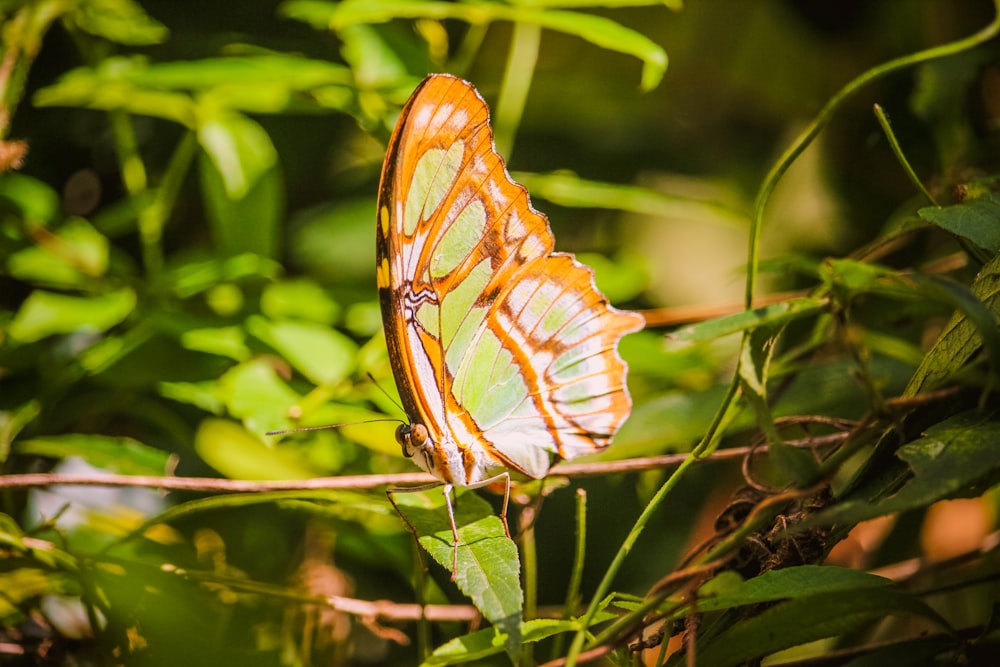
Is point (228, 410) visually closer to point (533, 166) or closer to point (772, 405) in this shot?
point (772, 405)

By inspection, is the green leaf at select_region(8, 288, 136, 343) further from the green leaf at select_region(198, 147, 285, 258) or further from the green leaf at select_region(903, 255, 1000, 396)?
the green leaf at select_region(903, 255, 1000, 396)

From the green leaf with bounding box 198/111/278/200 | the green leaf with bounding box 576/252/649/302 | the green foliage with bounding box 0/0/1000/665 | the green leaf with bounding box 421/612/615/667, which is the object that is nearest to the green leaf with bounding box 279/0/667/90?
the green foliage with bounding box 0/0/1000/665

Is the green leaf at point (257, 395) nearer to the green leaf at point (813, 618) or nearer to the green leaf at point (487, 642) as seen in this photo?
the green leaf at point (487, 642)

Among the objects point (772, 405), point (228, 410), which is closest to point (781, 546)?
point (772, 405)

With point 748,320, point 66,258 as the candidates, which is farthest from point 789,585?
point 66,258

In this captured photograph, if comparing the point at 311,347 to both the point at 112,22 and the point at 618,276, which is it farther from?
the point at 112,22

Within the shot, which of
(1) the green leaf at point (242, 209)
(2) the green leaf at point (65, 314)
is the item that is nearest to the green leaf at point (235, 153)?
(1) the green leaf at point (242, 209)
